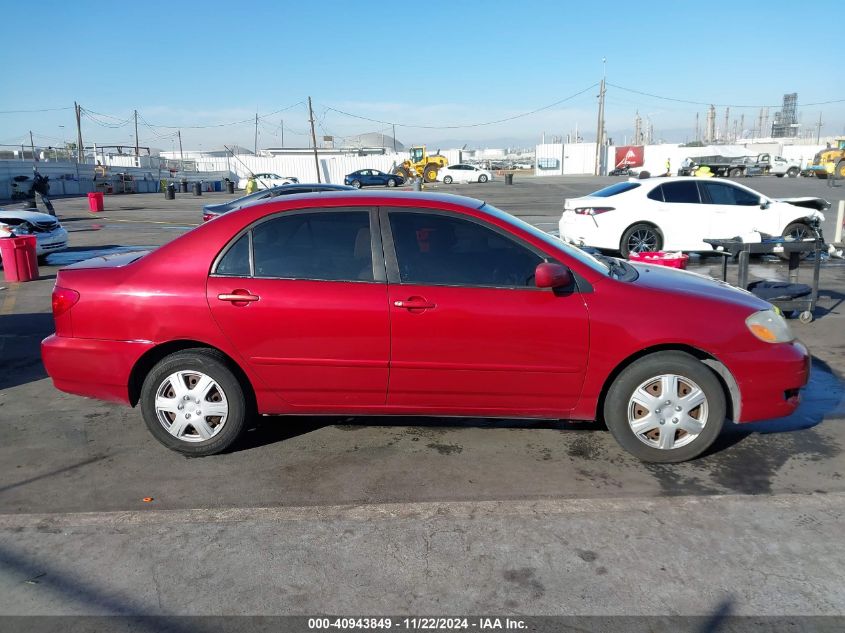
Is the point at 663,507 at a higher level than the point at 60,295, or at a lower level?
lower

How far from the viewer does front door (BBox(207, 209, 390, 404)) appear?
13.3ft

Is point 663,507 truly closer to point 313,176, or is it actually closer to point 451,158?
point 313,176

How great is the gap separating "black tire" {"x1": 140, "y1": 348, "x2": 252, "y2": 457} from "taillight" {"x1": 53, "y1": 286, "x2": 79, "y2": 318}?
69 centimetres

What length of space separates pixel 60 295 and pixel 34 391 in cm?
183

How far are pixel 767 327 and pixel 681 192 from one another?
8.26m

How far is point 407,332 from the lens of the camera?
402cm

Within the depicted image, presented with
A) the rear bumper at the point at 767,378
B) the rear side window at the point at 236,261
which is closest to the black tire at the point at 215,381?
the rear side window at the point at 236,261

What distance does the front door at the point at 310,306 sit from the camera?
13.3 feet

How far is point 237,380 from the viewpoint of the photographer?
4.21 m

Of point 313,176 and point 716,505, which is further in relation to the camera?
point 313,176

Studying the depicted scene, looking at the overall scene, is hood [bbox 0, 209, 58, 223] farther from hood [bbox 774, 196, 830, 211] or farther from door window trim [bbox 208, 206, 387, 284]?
hood [bbox 774, 196, 830, 211]

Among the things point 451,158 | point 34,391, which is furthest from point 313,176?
point 34,391

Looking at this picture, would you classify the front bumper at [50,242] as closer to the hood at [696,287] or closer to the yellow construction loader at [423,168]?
the hood at [696,287]

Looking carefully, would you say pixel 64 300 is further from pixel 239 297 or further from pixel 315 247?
pixel 315 247
